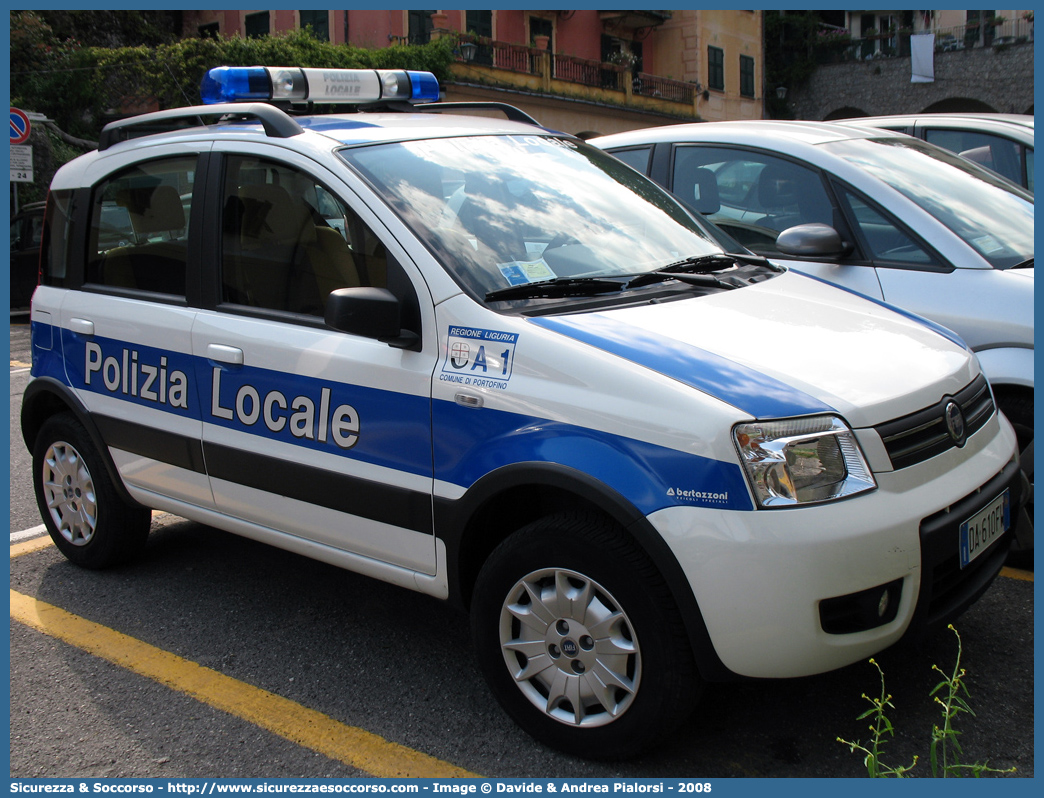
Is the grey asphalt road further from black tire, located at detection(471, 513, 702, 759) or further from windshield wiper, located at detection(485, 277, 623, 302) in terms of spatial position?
windshield wiper, located at detection(485, 277, 623, 302)

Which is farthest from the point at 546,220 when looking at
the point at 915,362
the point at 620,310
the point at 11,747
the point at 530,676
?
the point at 11,747

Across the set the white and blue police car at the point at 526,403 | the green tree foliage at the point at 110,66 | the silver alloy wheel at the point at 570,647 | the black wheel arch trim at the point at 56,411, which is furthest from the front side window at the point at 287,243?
the green tree foliage at the point at 110,66

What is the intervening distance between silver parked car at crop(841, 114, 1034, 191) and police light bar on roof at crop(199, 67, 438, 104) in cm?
361

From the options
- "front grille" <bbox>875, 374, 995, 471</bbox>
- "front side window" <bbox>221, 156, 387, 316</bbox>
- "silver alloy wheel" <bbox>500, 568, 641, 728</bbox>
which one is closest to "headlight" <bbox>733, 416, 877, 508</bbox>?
"front grille" <bbox>875, 374, 995, 471</bbox>

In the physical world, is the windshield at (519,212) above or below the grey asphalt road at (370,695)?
above

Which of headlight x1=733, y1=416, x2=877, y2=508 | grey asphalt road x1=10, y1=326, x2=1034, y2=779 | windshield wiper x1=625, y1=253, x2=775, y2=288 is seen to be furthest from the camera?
windshield wiper x1=625, y1=253, x2=775, y2=288

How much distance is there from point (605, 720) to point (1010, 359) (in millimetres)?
2132

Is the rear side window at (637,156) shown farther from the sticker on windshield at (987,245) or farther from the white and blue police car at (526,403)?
the sticker on windshield at (987,245)

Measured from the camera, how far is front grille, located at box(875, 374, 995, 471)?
2.38 meters

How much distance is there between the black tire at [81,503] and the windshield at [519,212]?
1.83 meters

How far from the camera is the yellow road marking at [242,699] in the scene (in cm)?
264

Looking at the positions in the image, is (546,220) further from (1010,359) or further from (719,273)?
(1010,359)

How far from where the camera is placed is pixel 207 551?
14.3 feet

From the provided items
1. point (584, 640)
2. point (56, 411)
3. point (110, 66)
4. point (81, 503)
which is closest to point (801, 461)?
point (584, 640)
